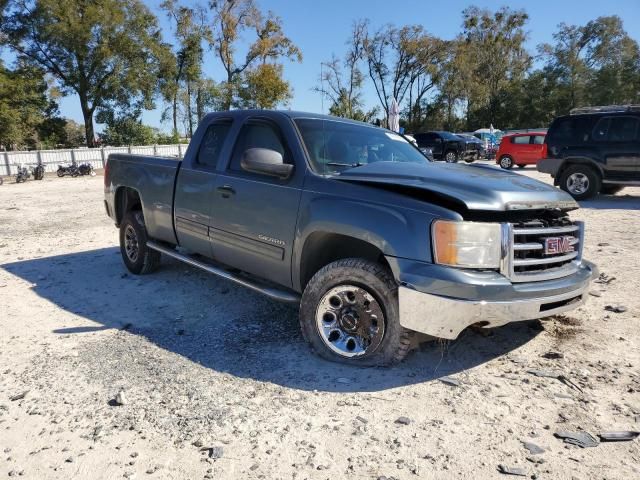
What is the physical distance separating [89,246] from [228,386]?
17.8 ft

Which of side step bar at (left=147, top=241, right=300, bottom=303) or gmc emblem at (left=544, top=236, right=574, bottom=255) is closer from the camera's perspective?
gmc emblem at (left=544, top=236, right=574, bottom=255)

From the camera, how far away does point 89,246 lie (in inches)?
303

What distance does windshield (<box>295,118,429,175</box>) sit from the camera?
12.8 feet

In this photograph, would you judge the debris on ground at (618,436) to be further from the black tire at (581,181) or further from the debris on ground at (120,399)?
the black tire at (581,181)

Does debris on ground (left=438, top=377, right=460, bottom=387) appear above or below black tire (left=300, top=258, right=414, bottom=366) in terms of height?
below

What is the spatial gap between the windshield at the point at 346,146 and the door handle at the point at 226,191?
79cm

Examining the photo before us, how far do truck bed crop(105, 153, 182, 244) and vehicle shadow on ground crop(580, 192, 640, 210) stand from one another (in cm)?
917

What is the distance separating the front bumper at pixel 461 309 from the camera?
2922 millimetres

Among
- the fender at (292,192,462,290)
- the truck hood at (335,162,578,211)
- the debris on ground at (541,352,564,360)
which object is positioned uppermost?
the truck hood at (335,162,578,211)

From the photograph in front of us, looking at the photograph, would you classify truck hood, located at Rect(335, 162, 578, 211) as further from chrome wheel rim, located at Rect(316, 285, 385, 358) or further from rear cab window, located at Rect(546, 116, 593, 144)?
rear cab window, located at Rect(546, 116, 593, 144)

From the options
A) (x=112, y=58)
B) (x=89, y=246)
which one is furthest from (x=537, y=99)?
(x=89, y=246)

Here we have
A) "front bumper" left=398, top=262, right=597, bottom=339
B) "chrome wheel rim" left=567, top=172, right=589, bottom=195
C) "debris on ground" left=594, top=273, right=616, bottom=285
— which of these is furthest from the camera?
"chrome wheel rim" left=567, top=172, right=589, bottom=195

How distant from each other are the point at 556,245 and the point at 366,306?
1321 millimetres

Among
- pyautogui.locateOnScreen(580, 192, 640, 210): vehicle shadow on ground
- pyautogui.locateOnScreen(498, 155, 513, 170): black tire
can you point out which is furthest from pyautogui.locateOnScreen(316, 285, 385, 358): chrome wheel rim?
pyautogui.locateOnScreen(498, 155, 513, 170): black tire
